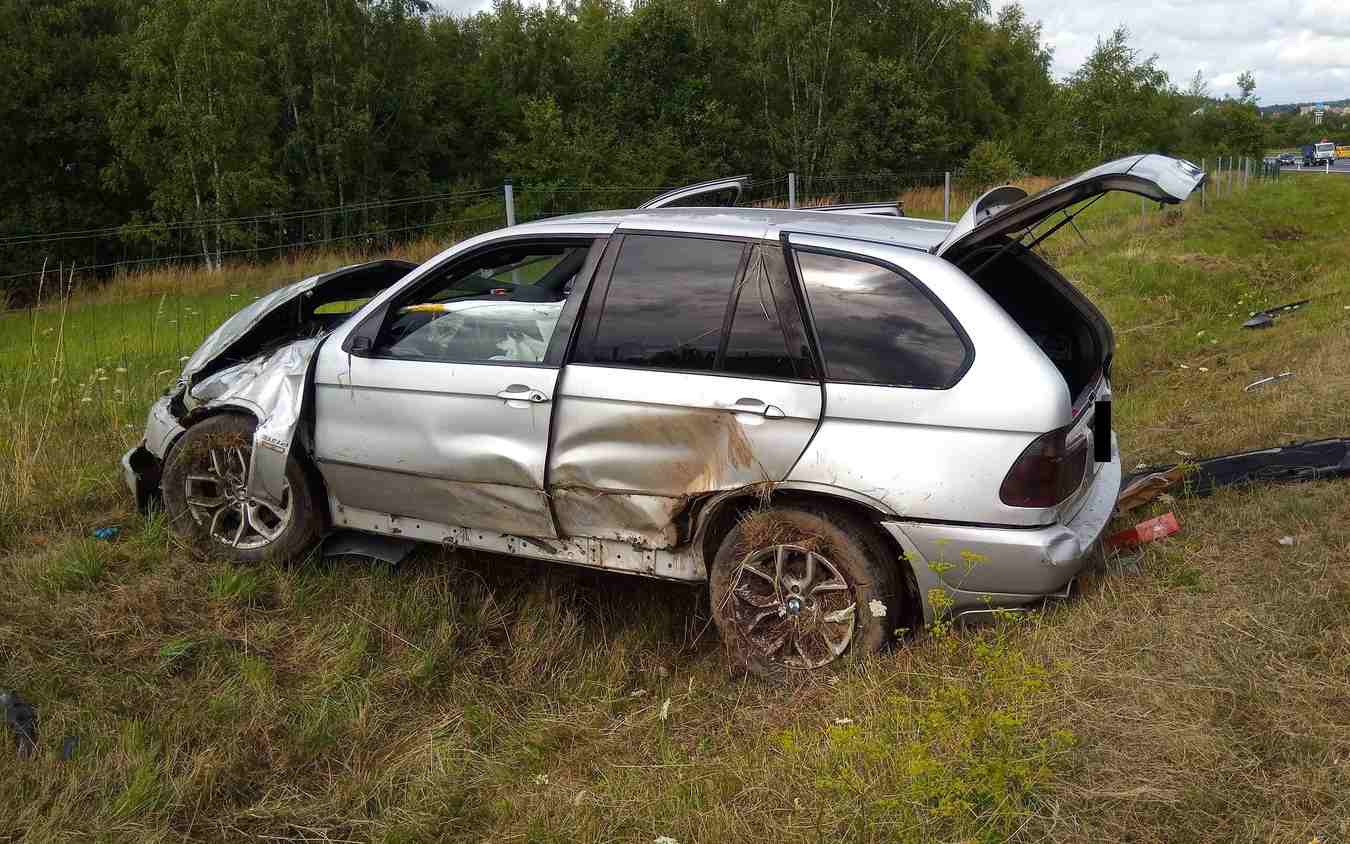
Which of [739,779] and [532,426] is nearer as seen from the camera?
[739,779]

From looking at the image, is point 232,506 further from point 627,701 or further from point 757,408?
point 757,408

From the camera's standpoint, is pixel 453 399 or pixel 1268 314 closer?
pixel 453 399

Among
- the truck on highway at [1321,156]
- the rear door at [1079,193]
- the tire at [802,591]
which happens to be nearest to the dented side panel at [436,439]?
the tire at [802,591]

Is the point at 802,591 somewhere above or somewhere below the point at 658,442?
below

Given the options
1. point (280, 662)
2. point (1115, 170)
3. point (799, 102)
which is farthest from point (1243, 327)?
point (799, 102)

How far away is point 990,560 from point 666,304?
1.52 meters

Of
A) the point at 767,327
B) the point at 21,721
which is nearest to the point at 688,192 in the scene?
the point at 767,327

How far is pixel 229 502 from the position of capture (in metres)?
4.80

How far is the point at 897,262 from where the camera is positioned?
3770 mm

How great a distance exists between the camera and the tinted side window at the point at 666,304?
155 inches

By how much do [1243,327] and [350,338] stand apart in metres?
9.03

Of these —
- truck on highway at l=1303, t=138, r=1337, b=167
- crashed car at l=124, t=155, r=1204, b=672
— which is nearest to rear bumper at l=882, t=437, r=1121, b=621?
crashed car at l=124, t=155, r=1204, b=672

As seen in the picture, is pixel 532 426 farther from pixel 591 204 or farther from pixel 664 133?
pixel 664 133

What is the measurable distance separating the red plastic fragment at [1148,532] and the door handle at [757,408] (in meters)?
1.69
